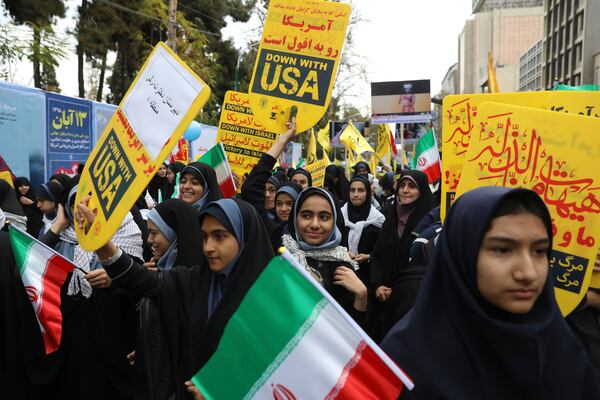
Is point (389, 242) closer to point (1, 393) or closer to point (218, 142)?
point (218, 142)

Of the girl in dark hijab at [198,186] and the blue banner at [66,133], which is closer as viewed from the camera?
the girl in dark hijab at [198,186]

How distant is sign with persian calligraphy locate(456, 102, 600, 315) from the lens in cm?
234

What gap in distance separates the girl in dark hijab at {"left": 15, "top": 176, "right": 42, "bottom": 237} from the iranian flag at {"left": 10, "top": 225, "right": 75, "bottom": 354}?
4161 millimetres

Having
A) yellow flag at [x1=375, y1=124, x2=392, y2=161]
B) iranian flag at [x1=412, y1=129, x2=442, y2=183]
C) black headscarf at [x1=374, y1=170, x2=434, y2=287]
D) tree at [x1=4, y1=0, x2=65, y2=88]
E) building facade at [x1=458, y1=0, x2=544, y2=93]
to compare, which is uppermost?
building facade at [x1=458, y1=0, x2=544, y2=93]

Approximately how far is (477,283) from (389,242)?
3.17 metres

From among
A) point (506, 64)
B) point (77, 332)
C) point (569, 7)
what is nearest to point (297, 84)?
point (77, 332)

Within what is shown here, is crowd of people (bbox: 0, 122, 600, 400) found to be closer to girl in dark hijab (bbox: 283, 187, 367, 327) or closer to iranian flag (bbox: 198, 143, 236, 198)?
girl in dark hijab (bbox: 283, 187, 367, 327)

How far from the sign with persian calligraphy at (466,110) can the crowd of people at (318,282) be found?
1.45 feet

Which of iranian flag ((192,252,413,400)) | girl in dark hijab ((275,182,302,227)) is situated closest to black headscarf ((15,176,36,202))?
girl in dark hijab ((275,182,302,227))

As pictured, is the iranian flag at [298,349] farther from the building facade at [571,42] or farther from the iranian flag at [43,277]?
the building facade at [571,42]

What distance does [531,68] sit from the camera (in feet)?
220

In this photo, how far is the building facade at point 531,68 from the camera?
206 feet

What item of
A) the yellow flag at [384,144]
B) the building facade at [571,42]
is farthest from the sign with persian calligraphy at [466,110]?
the building facade at [571,42]

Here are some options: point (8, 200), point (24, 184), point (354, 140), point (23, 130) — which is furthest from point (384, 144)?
point (8, 200)
